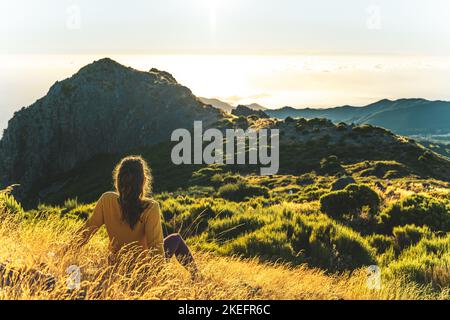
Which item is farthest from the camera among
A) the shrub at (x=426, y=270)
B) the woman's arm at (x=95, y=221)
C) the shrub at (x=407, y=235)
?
the shrub at (x=407, y=235)

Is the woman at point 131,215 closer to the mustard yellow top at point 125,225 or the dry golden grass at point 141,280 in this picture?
the mustard yellow top at point 125,225

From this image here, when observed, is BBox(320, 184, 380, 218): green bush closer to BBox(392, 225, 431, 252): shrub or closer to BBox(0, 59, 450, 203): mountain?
BBox(392, 225, 431, 252): shrub

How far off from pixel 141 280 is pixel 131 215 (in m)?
0.77

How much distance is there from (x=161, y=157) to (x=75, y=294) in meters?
52.4

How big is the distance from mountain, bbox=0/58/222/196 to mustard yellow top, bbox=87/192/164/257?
60.8 m

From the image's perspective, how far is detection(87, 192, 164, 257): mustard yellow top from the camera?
5199mm

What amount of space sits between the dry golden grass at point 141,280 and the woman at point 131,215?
222 millimetres

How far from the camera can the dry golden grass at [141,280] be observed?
4.16 metres

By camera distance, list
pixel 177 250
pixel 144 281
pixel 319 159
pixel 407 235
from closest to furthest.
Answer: pixel 144 281 < pixel 177 250 < pixel 407 235 < pixel 319 159

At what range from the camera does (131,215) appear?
5.25m

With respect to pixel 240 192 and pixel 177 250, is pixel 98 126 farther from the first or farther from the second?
pixel 177 250

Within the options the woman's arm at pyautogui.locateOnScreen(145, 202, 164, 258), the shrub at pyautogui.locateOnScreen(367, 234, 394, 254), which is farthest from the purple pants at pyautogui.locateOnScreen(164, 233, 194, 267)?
the shrub at pyautogui.locateOnScreen(367, 234, 394, 254)

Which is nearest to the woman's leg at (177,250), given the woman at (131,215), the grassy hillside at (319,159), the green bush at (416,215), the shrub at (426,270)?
the woman at (131,215)

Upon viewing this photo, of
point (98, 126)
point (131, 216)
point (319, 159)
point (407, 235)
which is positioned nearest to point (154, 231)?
point (131, 216)
